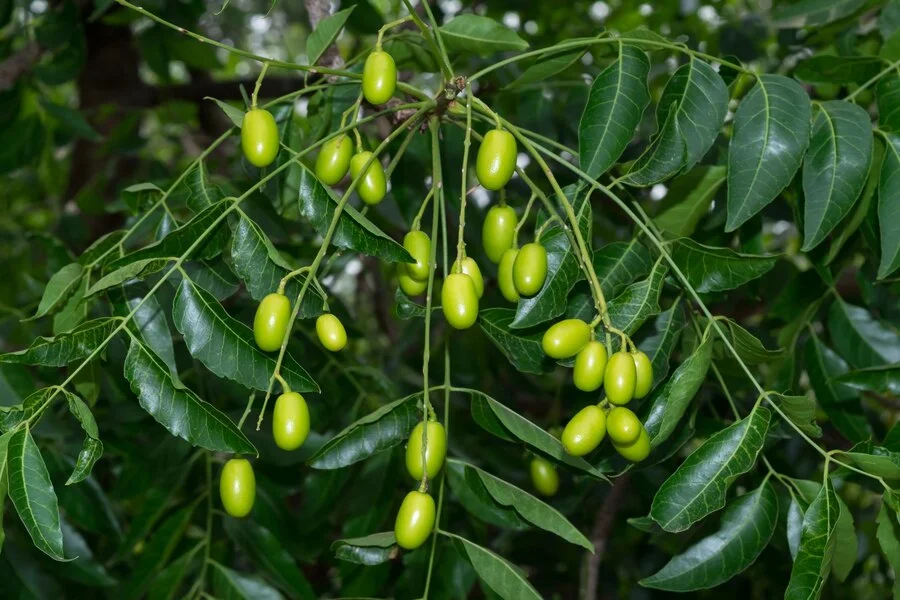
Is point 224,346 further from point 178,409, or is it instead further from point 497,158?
point 497,158

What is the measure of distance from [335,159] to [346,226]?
0.17m

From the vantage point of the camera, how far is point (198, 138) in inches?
119

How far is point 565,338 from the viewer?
3.49 ft

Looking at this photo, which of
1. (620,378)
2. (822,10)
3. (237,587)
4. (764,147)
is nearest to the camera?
(620,378)

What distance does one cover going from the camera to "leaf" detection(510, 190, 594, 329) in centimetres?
116

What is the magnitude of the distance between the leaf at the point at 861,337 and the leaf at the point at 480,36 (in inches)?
28.3

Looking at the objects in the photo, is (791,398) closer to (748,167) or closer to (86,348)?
(748,167)

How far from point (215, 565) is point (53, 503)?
0.62 meters

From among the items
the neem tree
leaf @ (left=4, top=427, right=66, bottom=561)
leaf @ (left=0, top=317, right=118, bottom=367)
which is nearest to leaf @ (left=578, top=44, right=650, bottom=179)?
the neem tree

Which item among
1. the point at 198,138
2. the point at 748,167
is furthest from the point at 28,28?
the point at 748,167

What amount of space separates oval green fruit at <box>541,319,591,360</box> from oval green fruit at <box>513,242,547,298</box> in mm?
62

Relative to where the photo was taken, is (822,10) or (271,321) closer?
(271,321)

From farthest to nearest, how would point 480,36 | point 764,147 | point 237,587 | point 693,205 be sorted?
point 237,587 < point 693,205 < point 480,36 < point 764,147

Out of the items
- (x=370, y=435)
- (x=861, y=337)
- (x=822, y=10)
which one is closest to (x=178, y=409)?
(x=370, y=435)
